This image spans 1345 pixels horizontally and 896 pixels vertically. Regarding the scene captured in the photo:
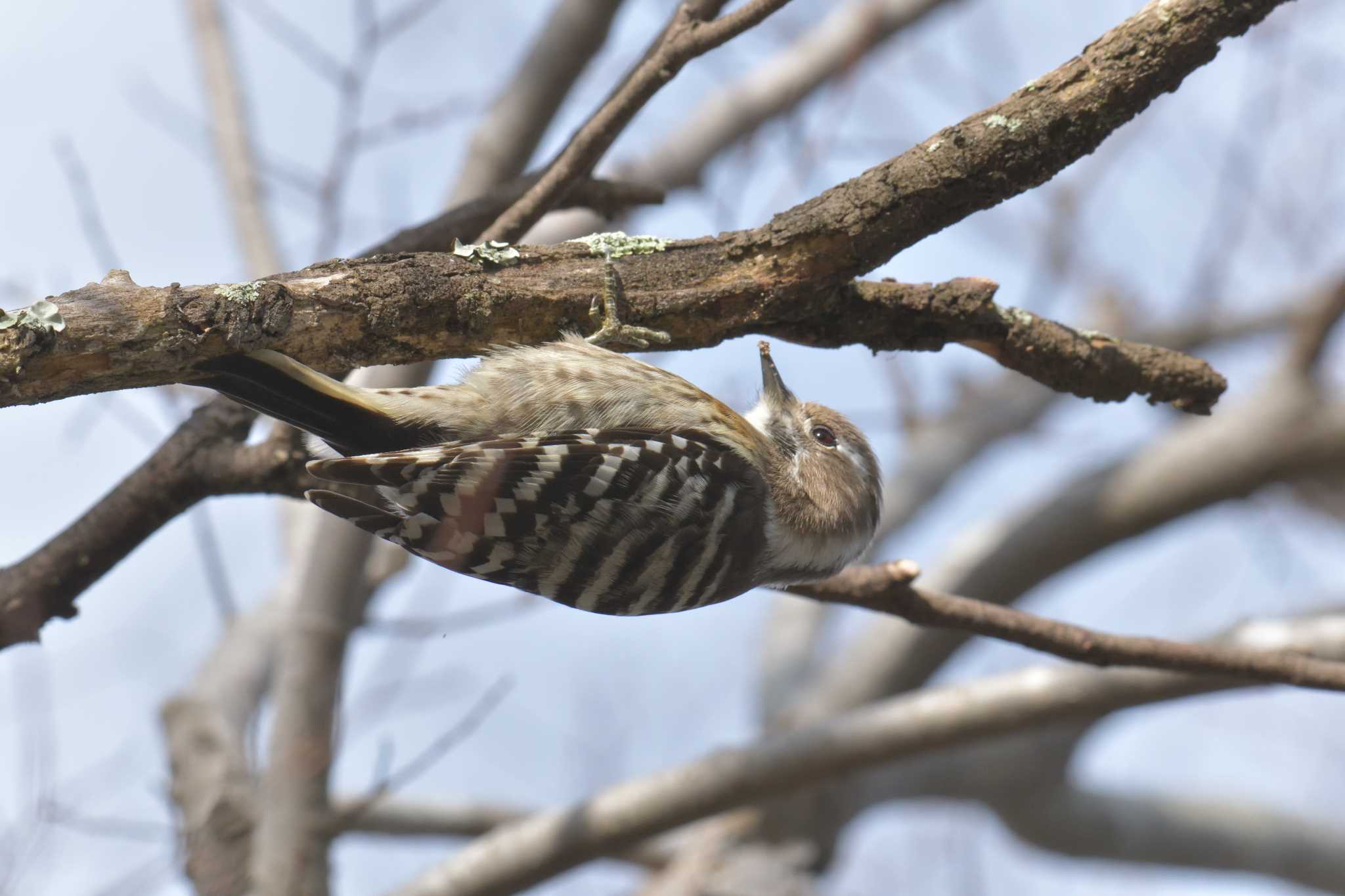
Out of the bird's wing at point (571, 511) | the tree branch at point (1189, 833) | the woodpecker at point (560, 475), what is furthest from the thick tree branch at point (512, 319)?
the tree branch at point (1189, 833)

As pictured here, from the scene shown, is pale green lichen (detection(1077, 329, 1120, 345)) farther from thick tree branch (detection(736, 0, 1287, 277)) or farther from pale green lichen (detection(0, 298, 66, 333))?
pale green lichen (detection(0, 298, 66, 333))

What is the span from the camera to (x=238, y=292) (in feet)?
7.13

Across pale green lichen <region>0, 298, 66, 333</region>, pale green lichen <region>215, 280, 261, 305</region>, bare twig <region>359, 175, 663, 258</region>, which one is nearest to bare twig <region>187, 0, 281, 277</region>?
bare twig <region>359, 175, 663, 258</region>

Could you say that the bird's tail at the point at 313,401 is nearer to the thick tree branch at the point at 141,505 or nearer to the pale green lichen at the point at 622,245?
the thick tree branch at the point at 141,505

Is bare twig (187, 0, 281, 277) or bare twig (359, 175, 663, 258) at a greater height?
bare twig (187, 0, 281, 277)

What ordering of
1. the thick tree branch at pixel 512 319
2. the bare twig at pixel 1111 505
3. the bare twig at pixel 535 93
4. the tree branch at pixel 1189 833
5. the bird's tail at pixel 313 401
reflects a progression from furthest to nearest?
the tree branch at pixel 1189 833
the bare twig at pixel 1111 505
the bare twig at pixel 535 93
the bird's tail at pixel 313 401
the thick tree branch at pixel 512 319

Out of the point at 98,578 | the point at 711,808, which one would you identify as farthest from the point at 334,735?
the point at 98,578

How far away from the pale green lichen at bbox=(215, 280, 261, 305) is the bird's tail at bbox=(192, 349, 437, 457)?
5.3 inches

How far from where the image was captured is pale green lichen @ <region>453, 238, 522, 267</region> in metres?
2.49

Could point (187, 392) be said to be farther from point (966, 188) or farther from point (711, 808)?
→ point (966, 188)

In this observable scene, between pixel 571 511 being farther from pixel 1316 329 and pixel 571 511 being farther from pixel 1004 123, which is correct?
pixel 1316 329

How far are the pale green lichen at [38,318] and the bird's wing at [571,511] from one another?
2.10 ft

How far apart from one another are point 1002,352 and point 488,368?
4.36 feet

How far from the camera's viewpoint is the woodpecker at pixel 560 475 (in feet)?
8.68
